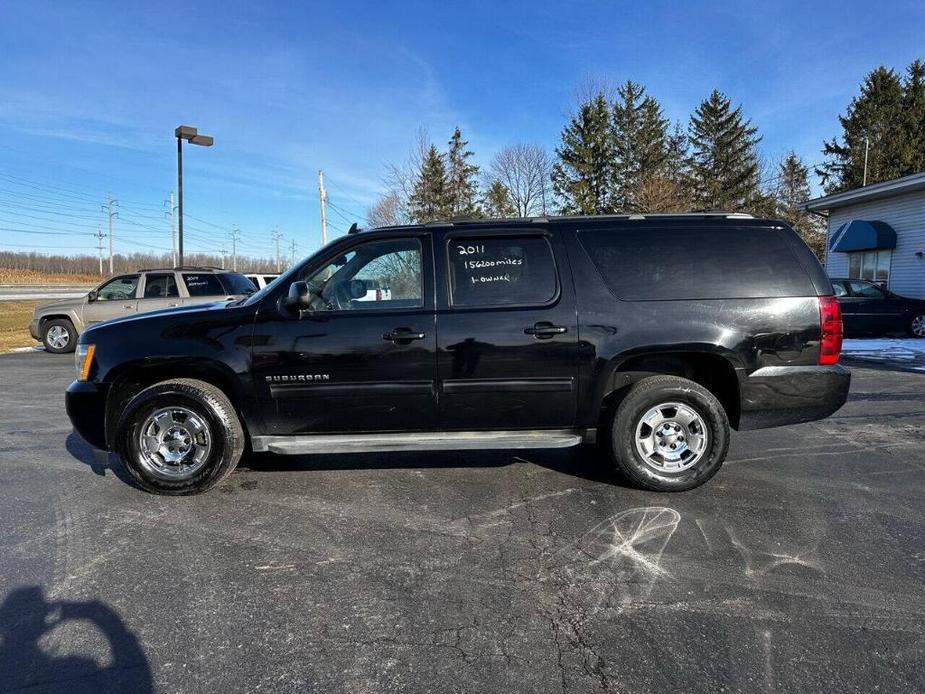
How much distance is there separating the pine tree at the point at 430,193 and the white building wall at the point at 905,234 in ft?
77.5

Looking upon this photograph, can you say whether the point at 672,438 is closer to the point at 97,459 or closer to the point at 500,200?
the point at 97,459

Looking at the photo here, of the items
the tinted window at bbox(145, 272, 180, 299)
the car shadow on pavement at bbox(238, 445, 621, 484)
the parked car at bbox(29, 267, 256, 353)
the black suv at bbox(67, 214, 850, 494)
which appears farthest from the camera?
the tinted window at bbox(145, 272, 180, 299)

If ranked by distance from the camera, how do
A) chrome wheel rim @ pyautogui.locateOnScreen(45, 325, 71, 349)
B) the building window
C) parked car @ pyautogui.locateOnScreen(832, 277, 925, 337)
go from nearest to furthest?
chrome wheel rim @ pyautogui.locateOnScreen(45, 325, 71, 349) < parked car @ pyautogui.locateOnScreen(832, 277, 925, 337) < the building window

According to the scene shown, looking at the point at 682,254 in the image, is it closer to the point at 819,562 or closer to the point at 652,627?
the point at 819,562

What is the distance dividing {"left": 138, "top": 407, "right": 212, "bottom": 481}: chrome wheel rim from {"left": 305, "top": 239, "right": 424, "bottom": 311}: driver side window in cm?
123

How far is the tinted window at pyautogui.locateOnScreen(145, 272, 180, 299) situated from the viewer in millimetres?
11906

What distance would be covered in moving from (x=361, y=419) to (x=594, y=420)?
1695mm

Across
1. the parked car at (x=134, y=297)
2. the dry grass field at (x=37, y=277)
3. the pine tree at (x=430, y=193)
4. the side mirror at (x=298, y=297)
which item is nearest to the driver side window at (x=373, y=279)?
the side mirror at (x=298, y=297)

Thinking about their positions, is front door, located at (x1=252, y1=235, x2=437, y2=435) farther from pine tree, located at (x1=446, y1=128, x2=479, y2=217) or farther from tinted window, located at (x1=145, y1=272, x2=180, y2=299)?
pine tree, located at (x1=446, y1=128, x2=479, y2=217)

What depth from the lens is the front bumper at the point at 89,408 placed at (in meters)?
4.19

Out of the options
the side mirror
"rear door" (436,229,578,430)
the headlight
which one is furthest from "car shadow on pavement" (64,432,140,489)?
"rear door" (436,229,578,430)

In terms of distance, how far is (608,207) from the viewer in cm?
3666

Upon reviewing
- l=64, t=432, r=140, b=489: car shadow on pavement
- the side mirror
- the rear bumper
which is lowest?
l=64, t=432, r=140, b=489: car shadow on pavement

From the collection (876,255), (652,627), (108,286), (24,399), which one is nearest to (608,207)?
(876,255)
